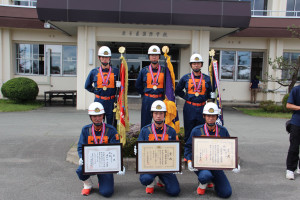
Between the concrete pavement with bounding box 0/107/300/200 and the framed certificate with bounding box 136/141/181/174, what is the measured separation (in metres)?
0.52

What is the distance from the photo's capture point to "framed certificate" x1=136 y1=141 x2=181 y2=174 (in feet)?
14.1

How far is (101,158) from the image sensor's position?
4281 mm

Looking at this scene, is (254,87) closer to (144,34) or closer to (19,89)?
(144,34)

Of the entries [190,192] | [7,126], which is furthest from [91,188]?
[7,126]

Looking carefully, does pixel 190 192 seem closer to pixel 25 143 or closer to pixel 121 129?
pixel 121 129

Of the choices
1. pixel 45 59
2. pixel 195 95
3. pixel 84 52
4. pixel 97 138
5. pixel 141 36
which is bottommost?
pixel 97 138

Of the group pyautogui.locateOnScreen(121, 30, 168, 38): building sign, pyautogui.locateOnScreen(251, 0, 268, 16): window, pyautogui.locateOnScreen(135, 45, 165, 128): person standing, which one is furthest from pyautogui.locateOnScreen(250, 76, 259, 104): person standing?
pyautogui.locateOnScreen(135, 45, 165, 128): person standing

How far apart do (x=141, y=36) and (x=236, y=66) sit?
27.2ft

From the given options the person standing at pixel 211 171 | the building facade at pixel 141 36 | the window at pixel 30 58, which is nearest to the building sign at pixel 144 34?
the building facade at pixel 141 36

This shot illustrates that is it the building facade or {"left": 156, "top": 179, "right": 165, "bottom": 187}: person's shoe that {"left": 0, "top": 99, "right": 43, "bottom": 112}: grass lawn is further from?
{"left": 156, "top": 179, "right": 165, "bottom": 187}: person's shoe

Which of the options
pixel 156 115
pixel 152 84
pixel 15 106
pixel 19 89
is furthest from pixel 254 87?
pixel 156 115

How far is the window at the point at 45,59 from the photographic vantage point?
60.6 ft

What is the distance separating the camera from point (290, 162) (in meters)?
5.40

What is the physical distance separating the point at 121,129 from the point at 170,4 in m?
8.30
